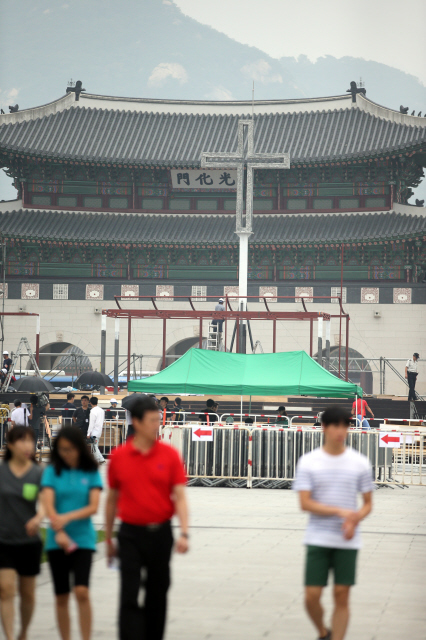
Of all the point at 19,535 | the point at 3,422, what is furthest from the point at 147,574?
the point at 3,422

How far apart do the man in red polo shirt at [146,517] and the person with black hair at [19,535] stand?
0.63m

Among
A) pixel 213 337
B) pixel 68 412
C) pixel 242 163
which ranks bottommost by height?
pixel 68 412

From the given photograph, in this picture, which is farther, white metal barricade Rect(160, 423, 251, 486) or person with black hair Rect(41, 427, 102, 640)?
white metal barricade Rect(160, 423, 251, 486)

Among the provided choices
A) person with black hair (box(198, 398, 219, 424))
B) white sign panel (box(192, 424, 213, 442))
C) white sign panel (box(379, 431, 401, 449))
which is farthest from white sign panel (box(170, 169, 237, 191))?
white sign panel (box(379, 431, 401, 449))

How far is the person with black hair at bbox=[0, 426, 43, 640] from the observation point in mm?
5348

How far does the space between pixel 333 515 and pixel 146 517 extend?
115cm

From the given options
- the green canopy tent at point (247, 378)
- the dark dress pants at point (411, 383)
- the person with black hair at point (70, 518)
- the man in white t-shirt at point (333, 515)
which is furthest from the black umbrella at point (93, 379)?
the man in white t-shirt at point (333, 515)

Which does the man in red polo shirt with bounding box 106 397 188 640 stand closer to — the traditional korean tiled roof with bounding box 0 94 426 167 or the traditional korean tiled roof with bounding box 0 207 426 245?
the traditional korean tiled roof with bounding box 0 207 426 245

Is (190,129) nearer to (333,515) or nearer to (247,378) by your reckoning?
(247,378)

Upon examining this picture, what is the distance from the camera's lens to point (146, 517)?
492 centimetres

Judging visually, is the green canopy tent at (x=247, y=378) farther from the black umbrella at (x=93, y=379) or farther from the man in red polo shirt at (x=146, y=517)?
the man in red polo shirt at (x=146, y=517)

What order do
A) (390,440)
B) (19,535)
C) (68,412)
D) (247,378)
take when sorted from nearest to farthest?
(19,535) → (390,440) → (247,378) → (68,412)

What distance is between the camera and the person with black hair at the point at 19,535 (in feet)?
17.5

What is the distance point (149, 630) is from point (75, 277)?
104ft
